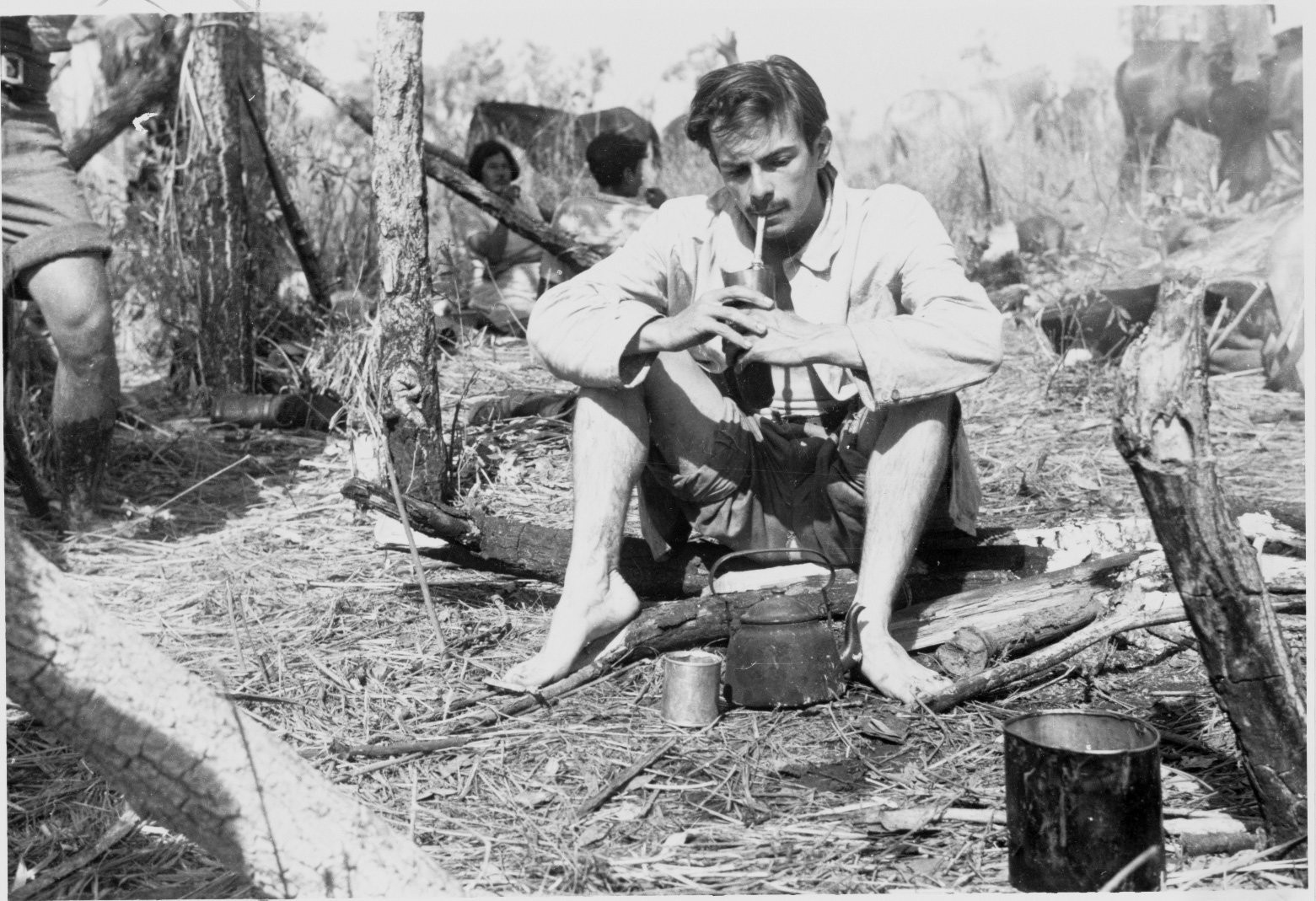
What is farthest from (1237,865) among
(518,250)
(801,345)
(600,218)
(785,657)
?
(518,250)

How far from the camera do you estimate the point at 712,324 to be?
286 centimetres

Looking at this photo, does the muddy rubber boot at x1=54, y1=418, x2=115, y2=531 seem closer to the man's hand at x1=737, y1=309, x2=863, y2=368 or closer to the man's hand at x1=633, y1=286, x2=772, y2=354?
the man's hand at x1=633, y1=286, x2=772, y2=354

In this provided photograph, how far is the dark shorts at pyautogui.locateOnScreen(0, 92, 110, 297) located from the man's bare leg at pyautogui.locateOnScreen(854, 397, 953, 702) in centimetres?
276

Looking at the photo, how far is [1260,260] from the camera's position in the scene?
20.1 ft

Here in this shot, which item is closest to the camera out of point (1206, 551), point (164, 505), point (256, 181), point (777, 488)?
point (1206, 551)

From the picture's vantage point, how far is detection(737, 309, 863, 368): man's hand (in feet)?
9.33

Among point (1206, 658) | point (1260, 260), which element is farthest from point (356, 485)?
point (1260, 260)

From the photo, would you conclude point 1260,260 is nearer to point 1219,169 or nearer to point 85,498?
point 1219,169

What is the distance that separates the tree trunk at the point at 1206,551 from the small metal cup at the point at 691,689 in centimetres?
105

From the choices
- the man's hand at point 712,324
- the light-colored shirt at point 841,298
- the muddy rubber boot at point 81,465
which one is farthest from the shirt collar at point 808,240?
the muddy rubber boot at point 81,465

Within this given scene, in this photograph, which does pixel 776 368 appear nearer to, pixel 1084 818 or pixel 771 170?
pixel 771 170

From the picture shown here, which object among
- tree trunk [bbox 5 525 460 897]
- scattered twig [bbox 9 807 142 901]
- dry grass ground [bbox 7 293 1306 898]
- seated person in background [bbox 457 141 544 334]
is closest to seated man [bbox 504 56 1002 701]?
dry grass ground [bbox 7 293 1306 898]

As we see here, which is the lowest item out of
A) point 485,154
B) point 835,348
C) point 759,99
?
point 835,348

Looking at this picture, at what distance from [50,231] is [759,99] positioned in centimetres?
245
